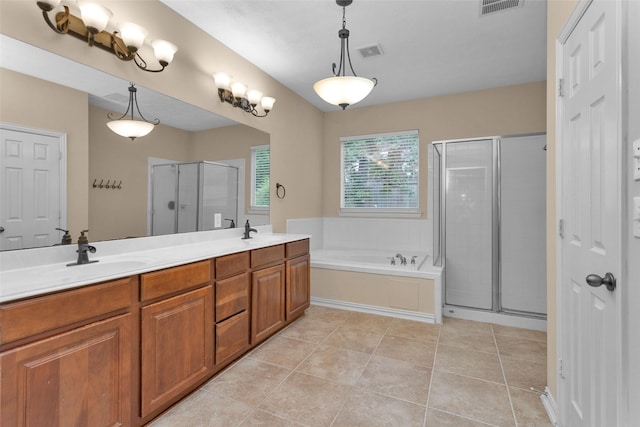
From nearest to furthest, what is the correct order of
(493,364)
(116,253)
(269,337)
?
(116,253)
(493,364)
(269,337)

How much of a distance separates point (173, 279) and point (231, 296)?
1.75 feet

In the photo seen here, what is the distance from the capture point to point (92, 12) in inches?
66.7

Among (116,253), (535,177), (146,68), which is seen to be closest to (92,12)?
(146,68)

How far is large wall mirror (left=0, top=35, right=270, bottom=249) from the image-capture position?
157 centimetres

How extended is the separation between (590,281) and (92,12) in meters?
2.71

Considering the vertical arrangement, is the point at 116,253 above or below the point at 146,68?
below

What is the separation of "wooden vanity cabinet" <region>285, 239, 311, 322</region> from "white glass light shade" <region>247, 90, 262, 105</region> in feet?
4.92

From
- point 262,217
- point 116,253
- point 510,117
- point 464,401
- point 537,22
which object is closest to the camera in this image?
point 464,401

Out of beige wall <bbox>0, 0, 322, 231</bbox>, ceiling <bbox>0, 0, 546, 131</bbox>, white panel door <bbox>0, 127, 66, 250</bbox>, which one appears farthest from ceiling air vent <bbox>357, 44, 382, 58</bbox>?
white panel door <bbox>0, 127, 66, 250</bbox>

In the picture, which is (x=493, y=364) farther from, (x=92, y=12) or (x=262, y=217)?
(x=92, y=12)

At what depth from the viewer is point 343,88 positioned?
6.84 ft

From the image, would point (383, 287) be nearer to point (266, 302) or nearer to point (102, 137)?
point (266, 302)

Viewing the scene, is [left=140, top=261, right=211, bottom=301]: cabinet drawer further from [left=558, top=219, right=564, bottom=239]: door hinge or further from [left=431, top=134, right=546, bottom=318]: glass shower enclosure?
[left=431, top=134, right=546, bottom=318]: glass shower enclosure

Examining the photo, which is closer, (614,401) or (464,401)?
(614,401)
